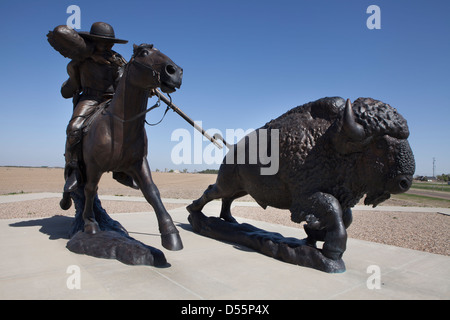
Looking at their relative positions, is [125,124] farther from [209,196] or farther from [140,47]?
[209,196]

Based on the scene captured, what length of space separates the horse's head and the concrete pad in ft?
6.23

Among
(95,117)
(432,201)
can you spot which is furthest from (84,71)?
(432,201)

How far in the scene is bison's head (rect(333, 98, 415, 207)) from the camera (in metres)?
3.23

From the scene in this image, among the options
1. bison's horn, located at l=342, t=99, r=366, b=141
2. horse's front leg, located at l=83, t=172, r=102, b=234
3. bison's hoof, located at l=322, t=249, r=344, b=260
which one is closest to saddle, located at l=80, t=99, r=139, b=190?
horse's front leg, located at l=83, t=172, r=102, b=234

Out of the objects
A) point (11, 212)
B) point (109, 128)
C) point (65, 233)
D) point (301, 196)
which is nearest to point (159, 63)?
point (109, 128)

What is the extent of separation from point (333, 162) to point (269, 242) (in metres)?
1.31

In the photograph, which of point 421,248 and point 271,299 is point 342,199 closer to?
point 271,299

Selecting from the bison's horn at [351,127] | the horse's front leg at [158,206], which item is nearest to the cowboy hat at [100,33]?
the horse's front leg at [158,206]

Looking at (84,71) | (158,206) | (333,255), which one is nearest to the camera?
(333,255)

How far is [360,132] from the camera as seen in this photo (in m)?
3.21

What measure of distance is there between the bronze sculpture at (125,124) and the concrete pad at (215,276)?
0.52m

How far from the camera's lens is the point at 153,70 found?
2.99 meters

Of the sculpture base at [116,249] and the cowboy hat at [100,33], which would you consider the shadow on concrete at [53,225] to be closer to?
the sculpture base at [116,249]

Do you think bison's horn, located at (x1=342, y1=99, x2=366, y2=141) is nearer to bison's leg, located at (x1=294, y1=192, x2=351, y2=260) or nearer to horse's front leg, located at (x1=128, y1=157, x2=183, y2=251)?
bison's leg, located at (x1=294, y1=192, x2=351, y2=260)
